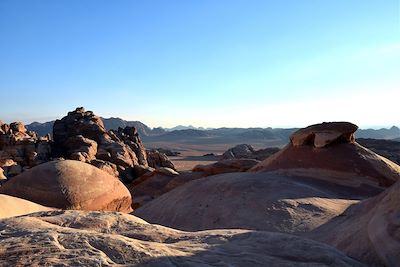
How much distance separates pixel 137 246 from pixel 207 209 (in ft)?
22.2

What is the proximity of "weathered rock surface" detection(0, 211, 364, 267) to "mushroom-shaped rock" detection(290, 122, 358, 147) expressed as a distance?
30.8 feet

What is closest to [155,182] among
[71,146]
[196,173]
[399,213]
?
[196,173]

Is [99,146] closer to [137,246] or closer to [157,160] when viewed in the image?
[157,160]

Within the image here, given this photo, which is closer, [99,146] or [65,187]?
[65,187]

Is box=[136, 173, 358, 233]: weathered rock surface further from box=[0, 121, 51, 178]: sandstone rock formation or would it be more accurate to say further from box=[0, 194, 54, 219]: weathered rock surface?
box=[0, 121, 51, 178]: sandstone rock formation

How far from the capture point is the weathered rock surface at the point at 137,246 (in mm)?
2824

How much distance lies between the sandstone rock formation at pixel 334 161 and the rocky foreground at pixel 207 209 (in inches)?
1.4

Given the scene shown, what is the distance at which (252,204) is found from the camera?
9281 millimetres

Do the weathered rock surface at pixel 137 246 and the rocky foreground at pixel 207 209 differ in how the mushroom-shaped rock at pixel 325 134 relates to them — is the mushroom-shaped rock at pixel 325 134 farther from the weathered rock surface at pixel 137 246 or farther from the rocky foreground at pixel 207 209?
the weathered rock surface at pixel 137 246

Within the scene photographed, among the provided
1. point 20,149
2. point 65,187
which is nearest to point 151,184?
point 20,149

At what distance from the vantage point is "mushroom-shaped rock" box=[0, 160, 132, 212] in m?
8.90

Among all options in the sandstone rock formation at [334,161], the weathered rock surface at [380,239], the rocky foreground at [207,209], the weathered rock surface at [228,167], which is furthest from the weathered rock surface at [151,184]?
the weathered rock surface at [380,239]

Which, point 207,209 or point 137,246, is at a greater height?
point 137,246

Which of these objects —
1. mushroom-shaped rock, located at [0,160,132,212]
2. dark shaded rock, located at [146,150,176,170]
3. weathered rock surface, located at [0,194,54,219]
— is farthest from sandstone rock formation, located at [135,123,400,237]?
dark shaded rock, located at [146,150,176,170]
